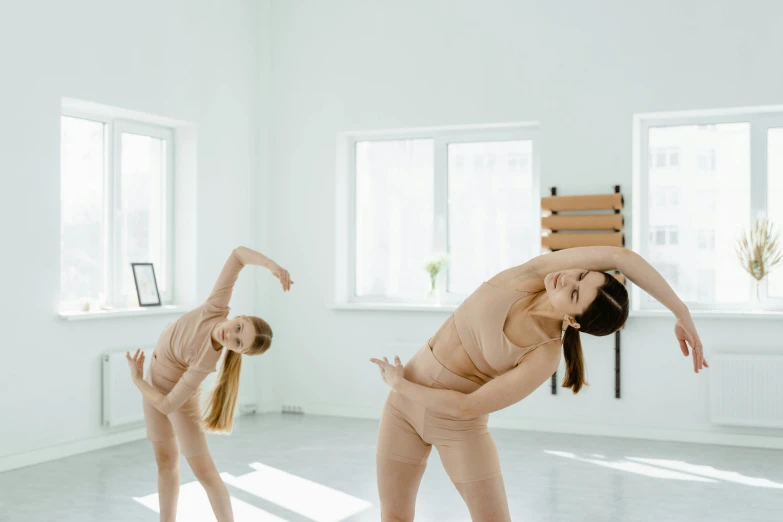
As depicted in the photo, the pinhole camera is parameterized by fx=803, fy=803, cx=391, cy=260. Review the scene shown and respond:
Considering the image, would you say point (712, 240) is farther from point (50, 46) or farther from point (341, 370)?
point (50, 46)

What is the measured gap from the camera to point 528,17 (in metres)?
5.80

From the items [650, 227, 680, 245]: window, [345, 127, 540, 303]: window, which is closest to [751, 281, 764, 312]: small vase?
[650, 227, 680, 245]: window

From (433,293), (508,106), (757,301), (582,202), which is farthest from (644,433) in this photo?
(508,106)

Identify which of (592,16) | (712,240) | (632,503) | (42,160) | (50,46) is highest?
(592,16)

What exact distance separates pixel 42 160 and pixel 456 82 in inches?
116

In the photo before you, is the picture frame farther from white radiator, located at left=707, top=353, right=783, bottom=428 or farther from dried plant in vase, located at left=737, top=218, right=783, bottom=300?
dried plant in vase, located at left=737, top=218, right=783, bottom=300

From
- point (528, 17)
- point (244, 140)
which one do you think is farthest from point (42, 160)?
point (528, 17)

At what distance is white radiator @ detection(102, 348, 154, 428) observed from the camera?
16.8ft

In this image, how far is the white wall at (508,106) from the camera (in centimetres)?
533

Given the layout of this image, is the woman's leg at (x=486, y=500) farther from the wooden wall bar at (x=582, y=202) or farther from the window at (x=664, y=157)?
the window at (x=664, y=157)

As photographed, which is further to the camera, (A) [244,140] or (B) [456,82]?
(A) [244,140]

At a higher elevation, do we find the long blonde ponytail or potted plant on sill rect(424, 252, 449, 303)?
potted plant on sill rect(424, 252, 449, 303)

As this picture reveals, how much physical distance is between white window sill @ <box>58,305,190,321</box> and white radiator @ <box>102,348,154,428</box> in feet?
0.85

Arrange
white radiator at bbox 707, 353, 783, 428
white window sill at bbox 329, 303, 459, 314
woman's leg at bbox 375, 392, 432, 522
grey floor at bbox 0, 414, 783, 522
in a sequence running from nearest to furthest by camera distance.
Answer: woman's leg at bbox 375, 392, 432, 522
grey floor at bbox 0, 414, 783, 522
white radiator at bbox 707, 353, 783, 428
white window sill at bbox 329, 303, 459, 314
